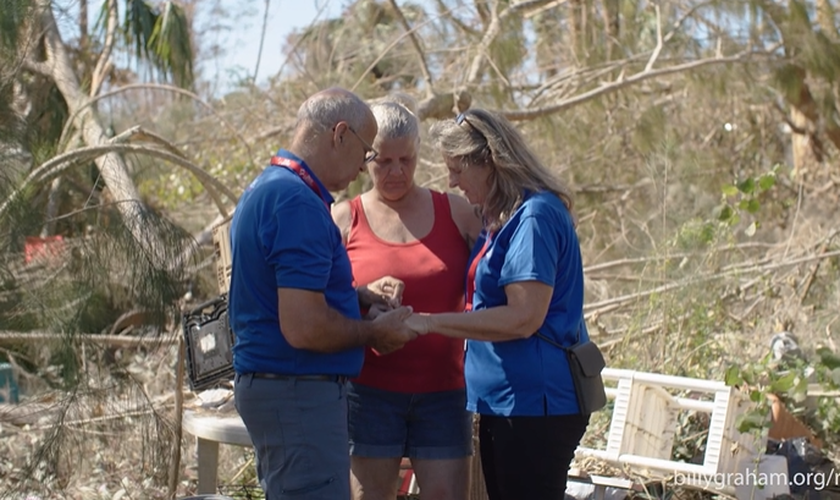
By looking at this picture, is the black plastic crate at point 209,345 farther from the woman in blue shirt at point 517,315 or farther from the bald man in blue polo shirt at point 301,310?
the woman in blue shirt at point 517,315

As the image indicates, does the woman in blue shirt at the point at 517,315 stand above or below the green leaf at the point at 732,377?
above

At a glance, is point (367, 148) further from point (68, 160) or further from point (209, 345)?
point (68, 160)

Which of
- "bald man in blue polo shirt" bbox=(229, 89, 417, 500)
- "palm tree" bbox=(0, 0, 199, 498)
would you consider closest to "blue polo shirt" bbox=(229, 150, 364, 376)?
"bald man in blue polo shirt" bbox=(229, 89, 417, 500)

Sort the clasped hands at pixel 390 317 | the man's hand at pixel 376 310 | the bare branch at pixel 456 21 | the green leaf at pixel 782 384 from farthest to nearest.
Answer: the bare branch at pixel 456 21, the green leaf at pixel 782 384, the man's hand at pixel 376 310, the clasped hands at pixel 390 317

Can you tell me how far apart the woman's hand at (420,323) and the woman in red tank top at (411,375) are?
229 millimetres

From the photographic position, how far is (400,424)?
260 cm

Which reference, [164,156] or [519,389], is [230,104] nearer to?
[164,156]

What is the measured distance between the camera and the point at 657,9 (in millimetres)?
6371

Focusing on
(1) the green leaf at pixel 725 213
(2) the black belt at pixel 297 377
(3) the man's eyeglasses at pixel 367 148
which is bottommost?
(2) the black belt at pixel 297 377

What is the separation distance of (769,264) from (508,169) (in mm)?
3712

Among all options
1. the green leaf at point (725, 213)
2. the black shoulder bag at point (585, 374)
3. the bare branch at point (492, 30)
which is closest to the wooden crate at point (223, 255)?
the black shoulder bag at point (585, 374)

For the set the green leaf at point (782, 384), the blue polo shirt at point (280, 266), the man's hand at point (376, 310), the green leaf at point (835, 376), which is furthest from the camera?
the green leaf at point (835, 376)

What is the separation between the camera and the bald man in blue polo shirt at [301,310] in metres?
2.06

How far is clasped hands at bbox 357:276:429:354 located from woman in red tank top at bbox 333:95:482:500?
0.07 m
